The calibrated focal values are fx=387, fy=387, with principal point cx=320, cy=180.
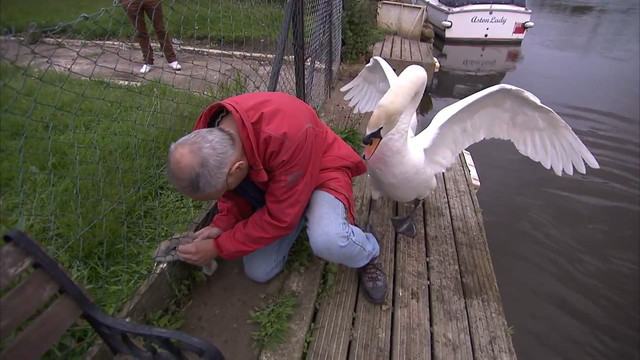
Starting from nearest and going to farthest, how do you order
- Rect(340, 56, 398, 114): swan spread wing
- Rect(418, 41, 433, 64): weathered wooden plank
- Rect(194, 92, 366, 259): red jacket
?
Rect(194, 92, 366, 259): red jacket → Rect(340, 56, 398, 114): swan spread wing → Rect(418, 41, 433, 64): weathered wooden plank

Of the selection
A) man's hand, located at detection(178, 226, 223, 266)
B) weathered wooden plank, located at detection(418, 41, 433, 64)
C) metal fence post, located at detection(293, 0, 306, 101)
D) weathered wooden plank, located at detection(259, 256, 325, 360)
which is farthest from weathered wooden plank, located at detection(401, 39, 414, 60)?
man's hand, located at detection(178, 226, 223, 266)

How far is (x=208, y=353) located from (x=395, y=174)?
4.71 ft

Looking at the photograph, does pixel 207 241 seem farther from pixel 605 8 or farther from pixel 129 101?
pixel 605 8

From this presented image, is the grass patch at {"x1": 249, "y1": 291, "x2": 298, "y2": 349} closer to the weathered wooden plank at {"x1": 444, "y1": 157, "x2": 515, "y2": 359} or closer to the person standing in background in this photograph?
the weathered wooden plank at {"x1": 444, "y1": 157, "x2": 515, "y2": 359}

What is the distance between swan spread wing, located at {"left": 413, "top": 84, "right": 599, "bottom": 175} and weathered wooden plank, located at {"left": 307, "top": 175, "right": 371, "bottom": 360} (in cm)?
91

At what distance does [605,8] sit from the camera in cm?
1379

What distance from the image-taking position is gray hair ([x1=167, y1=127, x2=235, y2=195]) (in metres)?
1.26

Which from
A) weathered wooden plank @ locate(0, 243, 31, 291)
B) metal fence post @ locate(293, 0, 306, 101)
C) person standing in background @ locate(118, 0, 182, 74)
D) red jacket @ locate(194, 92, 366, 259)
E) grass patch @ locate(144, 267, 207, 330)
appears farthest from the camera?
metal fence post @ locate(293, 0, 306, 101)

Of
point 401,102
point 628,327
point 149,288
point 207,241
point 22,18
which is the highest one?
point 22,18

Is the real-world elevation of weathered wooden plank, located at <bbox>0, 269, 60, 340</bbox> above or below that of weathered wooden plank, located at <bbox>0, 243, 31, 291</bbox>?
below

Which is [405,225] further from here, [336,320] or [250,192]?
[250,192]

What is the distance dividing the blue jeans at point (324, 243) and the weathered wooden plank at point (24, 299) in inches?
36.4

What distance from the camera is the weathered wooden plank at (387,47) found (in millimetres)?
5451

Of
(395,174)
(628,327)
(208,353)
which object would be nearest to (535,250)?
(628,327)
